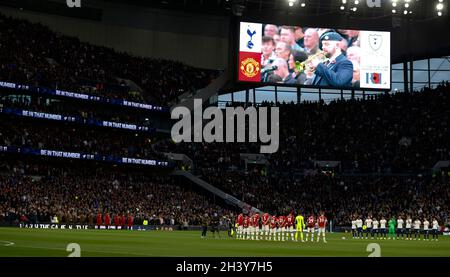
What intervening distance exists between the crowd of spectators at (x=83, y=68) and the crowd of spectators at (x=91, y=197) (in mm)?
8589

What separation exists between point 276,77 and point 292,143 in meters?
12.9

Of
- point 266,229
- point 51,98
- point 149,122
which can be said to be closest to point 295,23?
point 149,122

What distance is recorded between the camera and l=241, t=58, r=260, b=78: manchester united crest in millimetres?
69500

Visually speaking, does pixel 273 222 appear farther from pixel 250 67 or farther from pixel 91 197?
pixel 250 67

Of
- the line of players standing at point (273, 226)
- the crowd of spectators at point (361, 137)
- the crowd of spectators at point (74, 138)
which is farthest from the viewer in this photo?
the crowd of spectators at point (361, 137)

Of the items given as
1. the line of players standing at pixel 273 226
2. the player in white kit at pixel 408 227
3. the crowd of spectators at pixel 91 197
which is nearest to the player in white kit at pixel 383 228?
the player in white kit at pixel 408 227

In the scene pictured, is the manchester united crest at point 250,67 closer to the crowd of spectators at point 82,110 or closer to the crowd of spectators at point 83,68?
the crowd of spectators at point 82,110

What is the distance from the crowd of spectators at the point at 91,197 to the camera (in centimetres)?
5688

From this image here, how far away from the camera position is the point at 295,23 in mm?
80812

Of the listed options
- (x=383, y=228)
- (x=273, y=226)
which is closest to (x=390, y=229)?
(x=383, y=228)

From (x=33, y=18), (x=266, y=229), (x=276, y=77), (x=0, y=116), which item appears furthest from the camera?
(x=33, y=18)

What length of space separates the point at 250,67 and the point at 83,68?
740 inches

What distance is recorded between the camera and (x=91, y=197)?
6338cm
